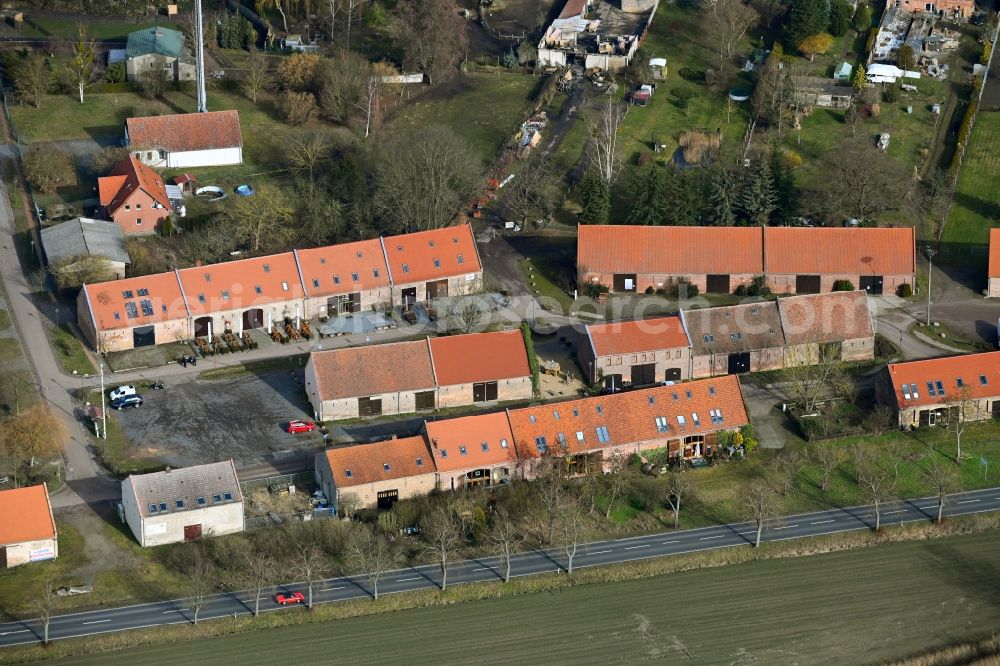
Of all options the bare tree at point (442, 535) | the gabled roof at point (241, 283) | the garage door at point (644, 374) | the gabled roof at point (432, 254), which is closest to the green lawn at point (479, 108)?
the gabled roof at point (432, 254)

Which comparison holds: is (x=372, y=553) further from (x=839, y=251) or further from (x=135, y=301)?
(x=839, y=251)

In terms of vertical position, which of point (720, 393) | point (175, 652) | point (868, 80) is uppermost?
point (868, 80)

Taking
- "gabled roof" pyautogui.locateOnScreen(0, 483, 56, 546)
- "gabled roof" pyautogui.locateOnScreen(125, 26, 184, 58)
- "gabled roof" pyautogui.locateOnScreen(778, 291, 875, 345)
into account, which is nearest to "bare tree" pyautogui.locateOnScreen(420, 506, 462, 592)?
"gabled roof" pyautogui.locateOnScreen(0, 483, 56, 546)

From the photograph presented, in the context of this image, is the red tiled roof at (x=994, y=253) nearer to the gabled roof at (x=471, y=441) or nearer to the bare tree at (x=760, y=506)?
the bare tree at (x=760, y=506)

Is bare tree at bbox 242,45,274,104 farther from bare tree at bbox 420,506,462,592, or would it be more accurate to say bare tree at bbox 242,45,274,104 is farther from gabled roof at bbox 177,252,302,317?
bare tree at bbox 420,506,462,592

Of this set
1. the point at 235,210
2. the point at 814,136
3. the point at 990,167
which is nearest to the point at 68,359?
the point at 235,210

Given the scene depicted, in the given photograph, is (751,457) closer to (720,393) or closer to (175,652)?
(720,393)
